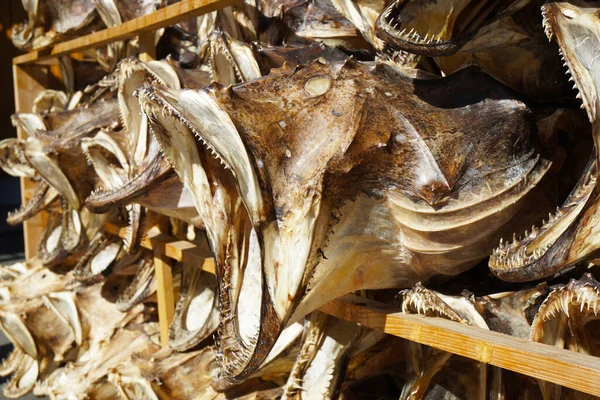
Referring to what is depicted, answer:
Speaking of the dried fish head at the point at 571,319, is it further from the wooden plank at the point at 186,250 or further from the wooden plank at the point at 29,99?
the wooden plank at the point at 29,99

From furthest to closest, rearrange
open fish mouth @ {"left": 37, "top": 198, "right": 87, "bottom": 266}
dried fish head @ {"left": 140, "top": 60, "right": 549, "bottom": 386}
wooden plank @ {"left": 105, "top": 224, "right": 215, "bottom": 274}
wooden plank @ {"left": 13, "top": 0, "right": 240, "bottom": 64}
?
open fish mouth @ {"left": 37, "top": 198, "right": 87, "bottom": 266}, wooden plank @ {"left": 105, "top": 224, "right": 215, "bottom": 274}, wooden plank @ {"left": 13, "top": 0, "right": 240, "bottom": 64}, dried fish head @ {"left": 140, "top": 60, "right": 549, "bottom": 386}

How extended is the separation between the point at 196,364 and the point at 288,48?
1092 millimetres

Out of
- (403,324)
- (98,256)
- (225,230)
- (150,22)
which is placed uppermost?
(150,22)

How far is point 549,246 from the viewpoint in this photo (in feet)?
3.92

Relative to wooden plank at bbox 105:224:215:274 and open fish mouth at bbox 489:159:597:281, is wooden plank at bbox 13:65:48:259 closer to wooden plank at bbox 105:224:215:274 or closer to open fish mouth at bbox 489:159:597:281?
wooden plank at bbox 105:224:215:274

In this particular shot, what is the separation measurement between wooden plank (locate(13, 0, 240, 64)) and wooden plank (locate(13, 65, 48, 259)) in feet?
2.38

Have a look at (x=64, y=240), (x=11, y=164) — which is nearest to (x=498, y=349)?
(x=64, y=240)

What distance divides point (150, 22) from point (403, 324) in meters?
1.36

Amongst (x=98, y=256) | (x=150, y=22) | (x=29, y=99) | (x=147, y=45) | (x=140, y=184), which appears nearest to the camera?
(x=140, y=184)

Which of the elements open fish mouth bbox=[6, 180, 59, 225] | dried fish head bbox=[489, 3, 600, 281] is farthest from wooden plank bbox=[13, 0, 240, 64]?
dried fish head bbox=[489, 3, 600, 281]

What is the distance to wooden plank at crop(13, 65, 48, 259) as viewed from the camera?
3.88m

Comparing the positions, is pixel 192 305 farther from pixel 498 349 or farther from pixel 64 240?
pixel 498 349

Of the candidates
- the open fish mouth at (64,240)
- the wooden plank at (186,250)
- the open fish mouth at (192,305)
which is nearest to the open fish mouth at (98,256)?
the open fish mouth at (64,240)

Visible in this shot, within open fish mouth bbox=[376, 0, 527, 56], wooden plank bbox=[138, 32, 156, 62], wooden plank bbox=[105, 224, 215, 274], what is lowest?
wooden plank bbox=[105, 224, 215, 274]
